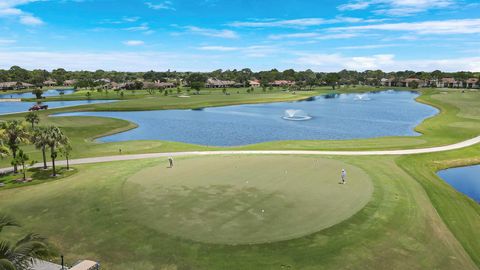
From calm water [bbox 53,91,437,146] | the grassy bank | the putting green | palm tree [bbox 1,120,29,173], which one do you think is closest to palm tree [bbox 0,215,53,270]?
the putting green

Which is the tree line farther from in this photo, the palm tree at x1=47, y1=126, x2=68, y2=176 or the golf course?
the golf course

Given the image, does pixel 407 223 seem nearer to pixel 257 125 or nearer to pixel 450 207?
pixel 450 207

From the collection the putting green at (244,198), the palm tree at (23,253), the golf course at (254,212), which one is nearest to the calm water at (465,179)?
the golf course at (254,212)

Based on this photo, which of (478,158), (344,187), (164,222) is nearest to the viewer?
(164,222)

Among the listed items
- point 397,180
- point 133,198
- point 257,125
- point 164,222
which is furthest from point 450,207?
point 257,125

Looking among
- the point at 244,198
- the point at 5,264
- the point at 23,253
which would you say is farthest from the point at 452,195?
the point at 5,264

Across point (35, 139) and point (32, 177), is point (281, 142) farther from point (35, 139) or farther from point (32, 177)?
point (32, 177)
